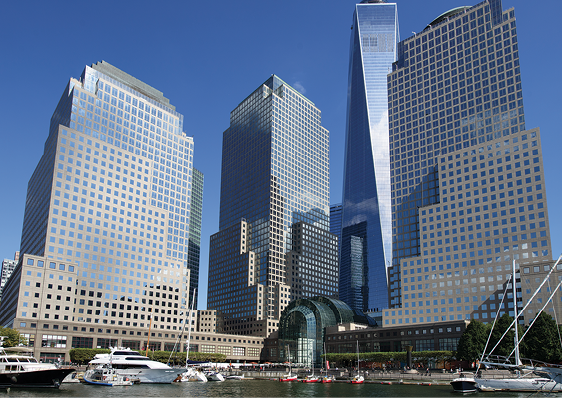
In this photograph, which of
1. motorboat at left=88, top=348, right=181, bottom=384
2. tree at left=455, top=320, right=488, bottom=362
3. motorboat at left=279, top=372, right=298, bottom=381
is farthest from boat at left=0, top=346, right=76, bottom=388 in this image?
tree at left=455, top=320, right=488, bottom=362

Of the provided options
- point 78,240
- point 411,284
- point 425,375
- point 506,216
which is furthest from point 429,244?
point 78,240

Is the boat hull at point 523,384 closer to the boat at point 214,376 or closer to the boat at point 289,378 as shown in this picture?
the boat at point 289,378

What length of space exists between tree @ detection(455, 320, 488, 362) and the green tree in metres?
14.5

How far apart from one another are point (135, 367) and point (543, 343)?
9743 cm

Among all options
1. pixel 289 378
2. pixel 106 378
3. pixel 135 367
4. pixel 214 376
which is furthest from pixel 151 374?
pixel 289 378

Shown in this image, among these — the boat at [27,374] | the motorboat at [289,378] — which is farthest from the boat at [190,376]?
the boat at [27,374]

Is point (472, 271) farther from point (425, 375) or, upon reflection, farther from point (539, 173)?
point (425, 375)

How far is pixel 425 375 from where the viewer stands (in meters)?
118

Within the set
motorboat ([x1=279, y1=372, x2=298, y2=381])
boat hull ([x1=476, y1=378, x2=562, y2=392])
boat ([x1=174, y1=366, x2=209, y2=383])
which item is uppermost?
boat hull ([x1=476, y1=378, x2=562, y2=392])

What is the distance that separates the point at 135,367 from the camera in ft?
342

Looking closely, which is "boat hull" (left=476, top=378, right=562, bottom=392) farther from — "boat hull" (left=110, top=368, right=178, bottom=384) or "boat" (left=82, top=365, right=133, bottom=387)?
"boat" (left=82, top=365, right=133, bottom=387)

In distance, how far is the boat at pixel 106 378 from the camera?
9870 cm

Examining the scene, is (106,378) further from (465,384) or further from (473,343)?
(473,343)

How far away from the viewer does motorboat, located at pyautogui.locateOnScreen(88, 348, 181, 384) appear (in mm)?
102781
